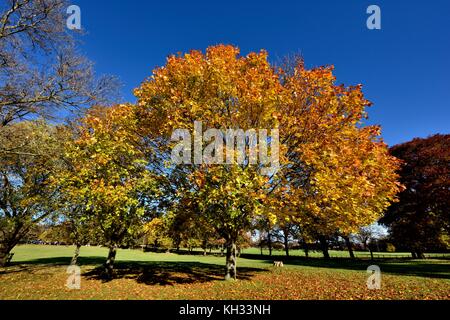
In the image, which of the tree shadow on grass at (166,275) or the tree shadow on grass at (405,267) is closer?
the tree shadow on grass at (166,275)

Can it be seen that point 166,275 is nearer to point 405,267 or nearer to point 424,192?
point 405,267

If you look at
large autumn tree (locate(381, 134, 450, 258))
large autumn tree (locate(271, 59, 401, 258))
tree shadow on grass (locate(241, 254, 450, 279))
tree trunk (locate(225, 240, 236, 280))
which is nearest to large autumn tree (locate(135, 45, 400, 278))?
large autumn tree (locate(271, 59, 401, 258))

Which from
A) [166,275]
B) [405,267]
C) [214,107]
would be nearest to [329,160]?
[214,107]

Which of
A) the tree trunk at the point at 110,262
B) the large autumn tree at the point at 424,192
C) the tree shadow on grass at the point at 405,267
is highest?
the large autumn tree at the point at 424,192

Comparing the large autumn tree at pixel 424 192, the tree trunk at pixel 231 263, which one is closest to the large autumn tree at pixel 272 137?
the tree trunk at pixel 231 263

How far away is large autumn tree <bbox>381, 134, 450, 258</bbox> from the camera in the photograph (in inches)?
1169

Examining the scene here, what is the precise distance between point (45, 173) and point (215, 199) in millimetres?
15745

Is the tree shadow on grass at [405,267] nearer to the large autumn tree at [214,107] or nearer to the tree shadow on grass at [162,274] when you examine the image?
the tree shadow on grass at [162,274]

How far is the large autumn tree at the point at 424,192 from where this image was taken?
2969cm

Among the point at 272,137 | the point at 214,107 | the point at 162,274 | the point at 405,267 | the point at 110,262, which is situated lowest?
the point at 405,267

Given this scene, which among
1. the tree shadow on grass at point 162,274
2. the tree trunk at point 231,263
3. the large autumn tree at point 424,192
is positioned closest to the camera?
the tree trunk at point 231,263

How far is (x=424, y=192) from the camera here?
101 ft

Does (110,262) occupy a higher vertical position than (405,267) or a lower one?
higher

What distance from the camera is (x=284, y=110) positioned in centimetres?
1413
